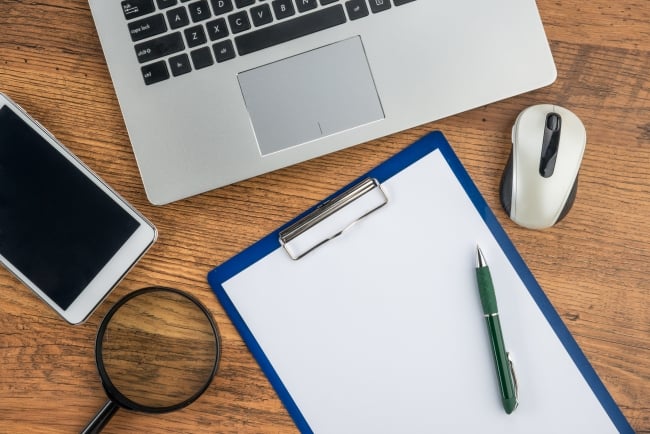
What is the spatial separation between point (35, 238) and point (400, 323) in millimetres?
380

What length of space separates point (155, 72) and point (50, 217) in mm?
179

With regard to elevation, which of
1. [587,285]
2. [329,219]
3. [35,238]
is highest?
[35,238]

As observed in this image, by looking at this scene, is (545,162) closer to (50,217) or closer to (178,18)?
(178,18)

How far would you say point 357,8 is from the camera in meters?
0.62

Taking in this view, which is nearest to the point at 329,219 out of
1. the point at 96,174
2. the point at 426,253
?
the point at 426,253

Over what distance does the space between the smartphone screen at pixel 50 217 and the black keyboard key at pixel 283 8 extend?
0.82 ft

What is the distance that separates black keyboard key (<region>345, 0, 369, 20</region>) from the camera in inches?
24.5

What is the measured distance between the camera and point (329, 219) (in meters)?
0.67

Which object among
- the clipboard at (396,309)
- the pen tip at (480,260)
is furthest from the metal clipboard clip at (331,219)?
the pen tip at (480,260)

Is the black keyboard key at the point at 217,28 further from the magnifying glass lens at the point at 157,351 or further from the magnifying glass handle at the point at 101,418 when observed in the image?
the magnifying glass handle at the point at 101,418

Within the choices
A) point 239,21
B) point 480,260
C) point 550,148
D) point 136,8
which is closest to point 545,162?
point 550,148

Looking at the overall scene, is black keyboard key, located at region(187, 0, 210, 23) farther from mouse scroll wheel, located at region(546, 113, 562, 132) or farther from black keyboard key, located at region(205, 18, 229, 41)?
mouse scroll wheel, located at region(546, 113, 562, 132)

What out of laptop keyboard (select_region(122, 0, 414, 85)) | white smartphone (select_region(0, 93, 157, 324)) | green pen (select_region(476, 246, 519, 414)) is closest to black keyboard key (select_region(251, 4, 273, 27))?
laptop keyboard (select_region(122, 0, 414, 85))

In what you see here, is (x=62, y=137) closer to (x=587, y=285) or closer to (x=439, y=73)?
(x=439, y=73)
